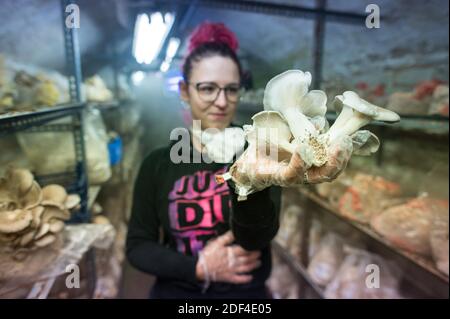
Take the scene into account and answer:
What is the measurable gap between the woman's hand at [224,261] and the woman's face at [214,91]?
Answer: 1.09 ft

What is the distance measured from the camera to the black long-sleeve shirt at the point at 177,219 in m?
0.80

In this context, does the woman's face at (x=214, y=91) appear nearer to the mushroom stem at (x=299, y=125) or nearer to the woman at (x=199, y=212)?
the woman at (x=199, y=212)

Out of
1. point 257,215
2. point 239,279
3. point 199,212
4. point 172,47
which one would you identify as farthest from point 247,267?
point 172,47

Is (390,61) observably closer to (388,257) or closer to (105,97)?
(388,257)

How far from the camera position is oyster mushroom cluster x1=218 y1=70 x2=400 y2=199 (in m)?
0.30

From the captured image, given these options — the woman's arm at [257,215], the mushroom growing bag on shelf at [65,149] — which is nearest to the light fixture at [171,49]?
the mushroom growing bag on shelf at [65,149]

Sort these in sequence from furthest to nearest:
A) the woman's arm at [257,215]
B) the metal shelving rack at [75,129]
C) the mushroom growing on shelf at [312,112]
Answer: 1. the metal shelving rack at [75,129]
2. the woman's arm at [257,215]
3. the mushroom growing on shelf at [312,112]

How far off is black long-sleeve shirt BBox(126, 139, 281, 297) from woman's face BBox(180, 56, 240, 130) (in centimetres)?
13

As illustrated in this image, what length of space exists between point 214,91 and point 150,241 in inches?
20.3

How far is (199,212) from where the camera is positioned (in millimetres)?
805

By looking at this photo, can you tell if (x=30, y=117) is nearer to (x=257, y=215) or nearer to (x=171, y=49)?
(x=257, y=215)
